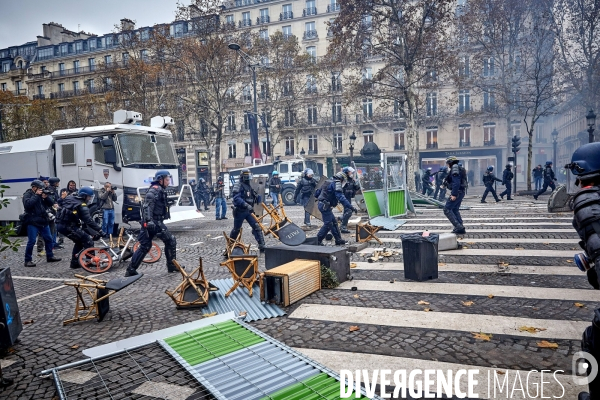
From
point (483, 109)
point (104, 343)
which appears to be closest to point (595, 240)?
point (104, 343)

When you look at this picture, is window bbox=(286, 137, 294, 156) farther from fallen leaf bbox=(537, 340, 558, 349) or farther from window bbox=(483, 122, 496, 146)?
fallen leaf bbox=(537, 340, 558, 349)

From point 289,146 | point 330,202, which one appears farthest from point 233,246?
point 289,146

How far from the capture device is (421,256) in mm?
6297

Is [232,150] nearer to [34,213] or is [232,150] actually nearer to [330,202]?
[34,213]

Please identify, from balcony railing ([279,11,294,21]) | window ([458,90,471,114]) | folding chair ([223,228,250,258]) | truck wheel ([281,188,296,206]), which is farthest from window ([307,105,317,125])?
folding chair ([223,228,250,258])

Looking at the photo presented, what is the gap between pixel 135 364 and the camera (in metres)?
3.92

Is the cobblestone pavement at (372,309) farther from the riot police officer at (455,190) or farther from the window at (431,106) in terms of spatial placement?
the window at (431,106)

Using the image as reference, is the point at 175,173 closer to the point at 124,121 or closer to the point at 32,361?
the point at 124,121

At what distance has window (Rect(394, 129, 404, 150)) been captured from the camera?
43922 mm

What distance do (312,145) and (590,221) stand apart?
4463 cm

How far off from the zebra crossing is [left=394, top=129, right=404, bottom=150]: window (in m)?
36.7

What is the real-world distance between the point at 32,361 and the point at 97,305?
1.10 metres

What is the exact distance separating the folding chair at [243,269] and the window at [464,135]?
4192cm

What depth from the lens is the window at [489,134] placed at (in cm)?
4244
